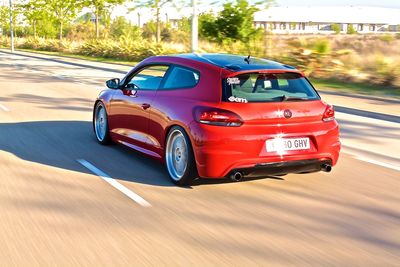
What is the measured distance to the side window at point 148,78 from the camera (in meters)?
7.33

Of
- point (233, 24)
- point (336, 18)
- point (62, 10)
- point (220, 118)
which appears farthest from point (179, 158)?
point (336, 18)

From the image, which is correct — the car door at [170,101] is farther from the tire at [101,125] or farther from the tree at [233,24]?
the tree at [233,24]

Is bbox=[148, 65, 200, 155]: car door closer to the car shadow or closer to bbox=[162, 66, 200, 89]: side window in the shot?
bbox=[162, 66, 200, 89]: side window

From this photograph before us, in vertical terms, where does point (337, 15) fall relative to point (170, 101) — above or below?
above

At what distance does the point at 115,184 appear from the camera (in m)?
6.59

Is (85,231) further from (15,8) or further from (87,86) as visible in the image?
(15,8)

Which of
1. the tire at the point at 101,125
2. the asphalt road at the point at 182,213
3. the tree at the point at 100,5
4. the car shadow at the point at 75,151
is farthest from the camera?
the tree at the point at 100,5

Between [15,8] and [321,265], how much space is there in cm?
7473

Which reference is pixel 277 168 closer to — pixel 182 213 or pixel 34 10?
pixel 182 213

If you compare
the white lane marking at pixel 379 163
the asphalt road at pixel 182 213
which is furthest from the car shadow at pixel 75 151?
the white lane marking at pixel 379 163

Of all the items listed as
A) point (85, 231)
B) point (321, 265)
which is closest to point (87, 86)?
point (85, 231)

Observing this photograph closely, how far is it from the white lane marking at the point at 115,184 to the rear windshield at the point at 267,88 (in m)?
1.38

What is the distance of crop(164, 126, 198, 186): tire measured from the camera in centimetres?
630

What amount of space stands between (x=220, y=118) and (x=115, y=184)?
4.80 feet
